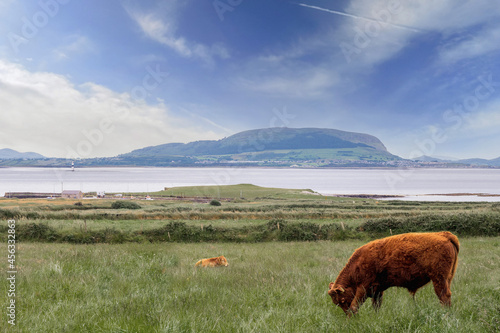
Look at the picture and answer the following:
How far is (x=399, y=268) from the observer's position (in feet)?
16.0

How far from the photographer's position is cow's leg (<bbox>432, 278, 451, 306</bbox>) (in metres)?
4.85

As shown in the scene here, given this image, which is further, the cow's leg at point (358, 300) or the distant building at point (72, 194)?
the distant building at point (72, 194)

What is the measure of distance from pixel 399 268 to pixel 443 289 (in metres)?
0.86

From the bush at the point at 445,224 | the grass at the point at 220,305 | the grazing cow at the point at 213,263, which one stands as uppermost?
the grass at the point at 220,305

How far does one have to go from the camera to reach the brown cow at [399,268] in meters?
4.79

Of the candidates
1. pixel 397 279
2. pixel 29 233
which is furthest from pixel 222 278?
pixel 29 233

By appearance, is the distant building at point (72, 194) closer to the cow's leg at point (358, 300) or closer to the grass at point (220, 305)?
the grass at point (220, 305)

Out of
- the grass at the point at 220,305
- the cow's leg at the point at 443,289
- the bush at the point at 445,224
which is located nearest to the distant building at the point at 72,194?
the bush at the point at 445,224

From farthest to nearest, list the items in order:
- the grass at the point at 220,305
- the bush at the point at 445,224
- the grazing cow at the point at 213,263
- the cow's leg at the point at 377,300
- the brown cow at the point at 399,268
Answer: the bush at the point at 445,224 < the grazing cow at the point at 213,263 < the cow's leg at the point at 377,300 < the brown cow at the point at 399,268 < the grass at the point at 220,305

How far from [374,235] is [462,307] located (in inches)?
904

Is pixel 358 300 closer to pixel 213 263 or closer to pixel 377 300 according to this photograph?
pixel 377 300

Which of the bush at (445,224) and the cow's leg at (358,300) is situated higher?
the cow's leg at (358,300)

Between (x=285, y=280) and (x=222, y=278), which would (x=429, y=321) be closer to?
(x=285, y=280)

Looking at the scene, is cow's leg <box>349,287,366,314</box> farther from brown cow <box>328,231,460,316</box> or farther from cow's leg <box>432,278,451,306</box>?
cow's leg <box>432,278,451,306</box>
